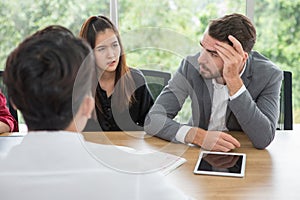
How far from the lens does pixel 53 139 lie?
88 cm

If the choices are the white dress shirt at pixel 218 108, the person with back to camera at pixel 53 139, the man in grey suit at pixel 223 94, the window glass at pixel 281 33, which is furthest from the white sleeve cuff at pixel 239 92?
the window glass at pixel 281 33

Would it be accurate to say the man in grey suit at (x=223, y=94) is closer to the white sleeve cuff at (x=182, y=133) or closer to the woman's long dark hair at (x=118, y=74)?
the white sleeve cuff at (x=182, y=133)

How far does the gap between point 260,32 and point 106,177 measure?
8.80 ft

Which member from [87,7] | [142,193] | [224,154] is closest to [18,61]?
[142,193]

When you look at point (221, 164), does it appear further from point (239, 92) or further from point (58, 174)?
point (58, 174)

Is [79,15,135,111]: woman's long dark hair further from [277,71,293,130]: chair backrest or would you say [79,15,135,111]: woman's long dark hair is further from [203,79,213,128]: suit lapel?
[277,71,293,130]: chair backrest

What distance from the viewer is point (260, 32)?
10.9 ft

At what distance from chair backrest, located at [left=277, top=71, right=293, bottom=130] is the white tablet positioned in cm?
67

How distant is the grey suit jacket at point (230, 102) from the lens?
1.69 m

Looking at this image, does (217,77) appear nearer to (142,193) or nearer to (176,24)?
(142,193)

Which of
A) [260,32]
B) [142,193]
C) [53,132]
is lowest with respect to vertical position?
[260,32]

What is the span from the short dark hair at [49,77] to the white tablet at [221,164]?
60cm

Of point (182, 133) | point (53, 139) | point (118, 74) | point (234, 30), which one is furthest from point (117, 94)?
point (53, 139)

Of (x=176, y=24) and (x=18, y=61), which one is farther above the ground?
(x=18, y=61)
